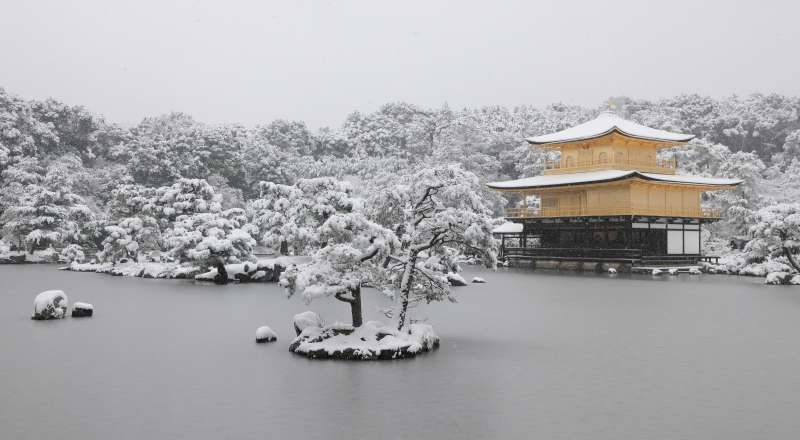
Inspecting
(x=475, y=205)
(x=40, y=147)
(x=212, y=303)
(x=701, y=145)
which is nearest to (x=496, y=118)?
(x=701, y=145)

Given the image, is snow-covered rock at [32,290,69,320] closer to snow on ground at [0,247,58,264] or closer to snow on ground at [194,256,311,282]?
snow on ground at [194,256,311,282]

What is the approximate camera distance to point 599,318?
2250 cm

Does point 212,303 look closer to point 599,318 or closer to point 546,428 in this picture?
point 599,318

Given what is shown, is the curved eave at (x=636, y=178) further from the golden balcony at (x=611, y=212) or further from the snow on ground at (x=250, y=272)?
the snow on ground at (x=250, y=272)

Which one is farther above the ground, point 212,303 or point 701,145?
point 701,145

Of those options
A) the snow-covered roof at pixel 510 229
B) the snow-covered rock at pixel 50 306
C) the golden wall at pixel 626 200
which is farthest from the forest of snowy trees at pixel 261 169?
the snow-covered rock at pixel 50 306

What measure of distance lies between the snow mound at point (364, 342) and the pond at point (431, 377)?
39 cm

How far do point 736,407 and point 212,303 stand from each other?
2019 centimetres

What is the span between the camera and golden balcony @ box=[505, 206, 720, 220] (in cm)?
4591

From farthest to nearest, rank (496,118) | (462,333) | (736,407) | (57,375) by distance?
(496,118)
(462,333)
(57,375)
(736,407)

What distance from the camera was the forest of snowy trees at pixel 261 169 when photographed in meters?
40.0

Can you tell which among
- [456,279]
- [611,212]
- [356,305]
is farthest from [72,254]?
[356,305]

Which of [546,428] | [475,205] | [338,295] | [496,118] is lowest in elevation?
[546,428]

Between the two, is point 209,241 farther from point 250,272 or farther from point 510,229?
point 510,229
